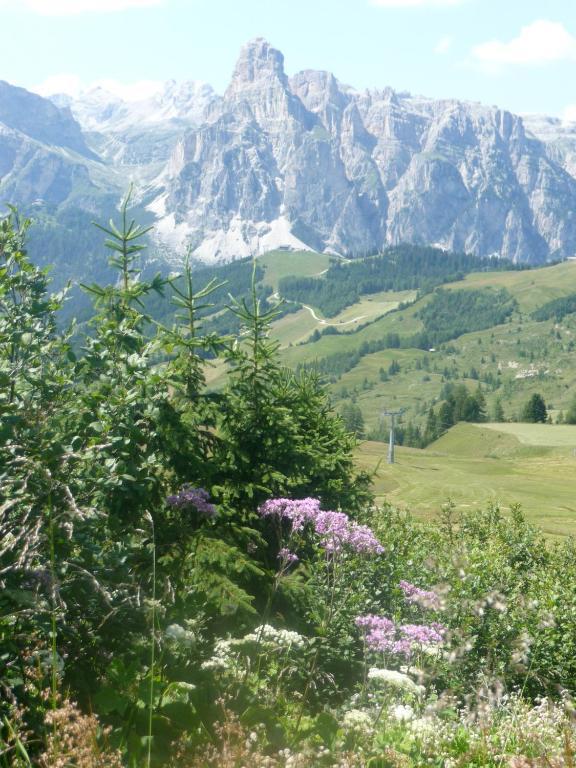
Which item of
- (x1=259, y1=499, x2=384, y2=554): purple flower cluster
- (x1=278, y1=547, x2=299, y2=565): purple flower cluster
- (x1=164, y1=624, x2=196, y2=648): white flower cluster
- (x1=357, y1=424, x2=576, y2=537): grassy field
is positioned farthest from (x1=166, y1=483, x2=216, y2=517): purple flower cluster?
(x1=357, y1=424, x2=576, y2=537): grassy field

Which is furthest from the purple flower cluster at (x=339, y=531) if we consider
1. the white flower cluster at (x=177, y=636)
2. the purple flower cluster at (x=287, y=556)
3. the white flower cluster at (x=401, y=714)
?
the white flower cluster at (x=177, y=636)

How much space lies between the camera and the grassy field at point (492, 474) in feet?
276

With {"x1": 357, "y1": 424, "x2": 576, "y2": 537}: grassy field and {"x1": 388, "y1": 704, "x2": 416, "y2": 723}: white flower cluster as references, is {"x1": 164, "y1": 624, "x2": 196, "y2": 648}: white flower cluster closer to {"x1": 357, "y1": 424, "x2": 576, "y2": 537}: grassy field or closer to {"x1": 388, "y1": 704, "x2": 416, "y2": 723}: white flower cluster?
{"x1": 388, "y1": 704, "x2": 416, "y2": 723}: white flower cluster

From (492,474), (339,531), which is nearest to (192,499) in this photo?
(339,531)

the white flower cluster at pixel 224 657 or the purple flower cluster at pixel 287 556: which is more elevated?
the purple flower cluster at pixel 287 556

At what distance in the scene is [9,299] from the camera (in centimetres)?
1034

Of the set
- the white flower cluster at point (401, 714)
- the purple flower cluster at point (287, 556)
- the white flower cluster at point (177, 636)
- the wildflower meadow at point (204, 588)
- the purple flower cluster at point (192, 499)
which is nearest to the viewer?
the wildflower meadow at point (204, 588)

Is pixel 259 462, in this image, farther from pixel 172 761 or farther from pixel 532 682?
pixel 172 761

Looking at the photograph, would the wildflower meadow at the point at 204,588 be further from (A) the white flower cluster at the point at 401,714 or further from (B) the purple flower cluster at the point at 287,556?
(B) the purple flower cluster at the point at 287,556

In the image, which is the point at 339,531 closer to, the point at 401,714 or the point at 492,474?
the point at 401,714

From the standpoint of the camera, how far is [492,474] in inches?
5044

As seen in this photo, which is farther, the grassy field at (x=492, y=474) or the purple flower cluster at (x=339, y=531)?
the grassy field at (x=492, y=474)

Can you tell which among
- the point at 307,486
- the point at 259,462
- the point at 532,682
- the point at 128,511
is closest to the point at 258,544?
the point at 259,462

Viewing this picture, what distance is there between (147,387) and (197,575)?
528 centimetres
